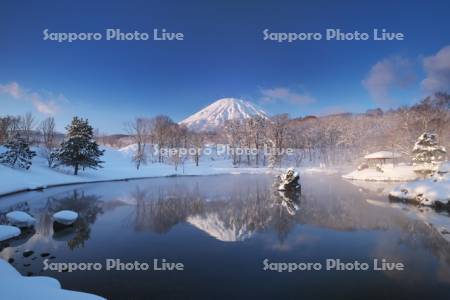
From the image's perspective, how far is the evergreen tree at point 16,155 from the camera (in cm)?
2959

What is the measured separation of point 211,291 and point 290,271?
2610 millimetres

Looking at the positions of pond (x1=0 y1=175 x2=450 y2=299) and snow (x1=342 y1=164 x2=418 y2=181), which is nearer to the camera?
pond (x1=0 y1=175 x2=450 y2=299)

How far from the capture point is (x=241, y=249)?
10.0 m

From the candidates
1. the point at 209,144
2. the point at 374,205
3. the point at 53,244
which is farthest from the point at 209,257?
the point at 209,144

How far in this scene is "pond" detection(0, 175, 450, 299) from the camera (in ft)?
23.5

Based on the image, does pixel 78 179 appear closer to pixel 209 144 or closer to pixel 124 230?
pixel 124 230

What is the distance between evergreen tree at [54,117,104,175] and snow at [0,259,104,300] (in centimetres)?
3036

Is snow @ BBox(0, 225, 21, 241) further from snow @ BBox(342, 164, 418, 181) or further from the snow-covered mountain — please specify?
the snow-covered mountain

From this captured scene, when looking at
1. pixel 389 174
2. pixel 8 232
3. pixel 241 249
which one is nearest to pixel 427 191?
pixel 241 249

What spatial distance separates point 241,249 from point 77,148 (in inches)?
1235

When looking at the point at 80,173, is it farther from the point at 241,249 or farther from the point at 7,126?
the point at 241,249

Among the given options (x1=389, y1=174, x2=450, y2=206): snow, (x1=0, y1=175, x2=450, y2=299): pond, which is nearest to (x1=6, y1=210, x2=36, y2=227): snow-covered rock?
(x1=0, y1=175, x2=450, y2=299): pond

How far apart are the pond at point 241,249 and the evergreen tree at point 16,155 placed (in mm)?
14726

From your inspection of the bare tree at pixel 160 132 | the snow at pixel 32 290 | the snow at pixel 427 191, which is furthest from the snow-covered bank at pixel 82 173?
the snow at pixel 427 191
